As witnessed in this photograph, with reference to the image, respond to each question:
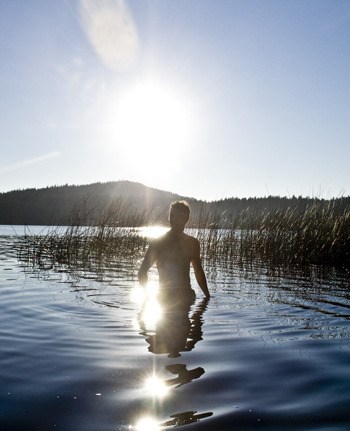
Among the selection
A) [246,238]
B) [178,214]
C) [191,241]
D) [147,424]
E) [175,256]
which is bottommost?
[147,424]

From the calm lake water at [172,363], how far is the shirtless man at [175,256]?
0.45 meters

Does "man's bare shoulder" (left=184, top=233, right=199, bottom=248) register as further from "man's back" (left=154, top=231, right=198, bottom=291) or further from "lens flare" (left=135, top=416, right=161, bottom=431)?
"lens flare" (left=135, top=416, right=161, bottom=431)

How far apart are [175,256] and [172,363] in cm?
288

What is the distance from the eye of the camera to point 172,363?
412 cm

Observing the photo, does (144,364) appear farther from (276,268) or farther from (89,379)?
(276,268)

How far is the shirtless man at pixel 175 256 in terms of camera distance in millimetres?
6730

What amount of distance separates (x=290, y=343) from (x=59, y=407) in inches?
116

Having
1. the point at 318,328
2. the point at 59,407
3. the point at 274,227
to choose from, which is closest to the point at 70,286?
the point at 318,328

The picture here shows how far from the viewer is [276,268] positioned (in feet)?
46.4

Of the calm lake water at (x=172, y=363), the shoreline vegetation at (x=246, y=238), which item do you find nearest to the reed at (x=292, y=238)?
the shoreline vegetation at (x=246, y=238)

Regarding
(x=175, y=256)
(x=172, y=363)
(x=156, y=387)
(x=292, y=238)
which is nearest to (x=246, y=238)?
(x=292, y=238)

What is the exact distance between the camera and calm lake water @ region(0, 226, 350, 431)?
2.88 meters

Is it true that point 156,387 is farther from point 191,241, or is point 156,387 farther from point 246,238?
point 246,238

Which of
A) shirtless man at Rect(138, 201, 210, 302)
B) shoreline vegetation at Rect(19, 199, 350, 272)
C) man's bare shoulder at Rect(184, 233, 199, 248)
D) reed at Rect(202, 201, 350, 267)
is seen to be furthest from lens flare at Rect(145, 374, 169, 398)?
reed at Rect(202, 201, 350, 267)
